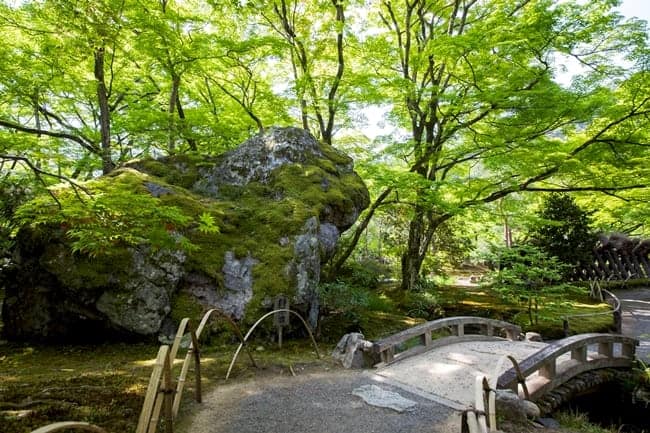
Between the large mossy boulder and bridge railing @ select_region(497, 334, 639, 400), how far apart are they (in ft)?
12.1

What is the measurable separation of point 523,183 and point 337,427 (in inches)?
398

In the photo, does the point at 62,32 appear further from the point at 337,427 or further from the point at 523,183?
the point at 523,183

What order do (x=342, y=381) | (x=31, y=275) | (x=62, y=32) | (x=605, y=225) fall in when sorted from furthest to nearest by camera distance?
(x=605, y=225) < (x=31, y=275) < (x=342, y=381) < (x=62, y=32)

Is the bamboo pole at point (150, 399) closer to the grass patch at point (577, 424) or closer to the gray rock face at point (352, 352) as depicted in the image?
the gray rock face at point (352, 352)

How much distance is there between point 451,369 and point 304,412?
278cm

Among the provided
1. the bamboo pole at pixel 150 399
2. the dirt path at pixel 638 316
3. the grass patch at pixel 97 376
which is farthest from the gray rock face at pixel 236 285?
the dirt path at pixel 638 316

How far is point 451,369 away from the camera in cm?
579

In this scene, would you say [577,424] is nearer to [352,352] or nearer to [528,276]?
[352,352]

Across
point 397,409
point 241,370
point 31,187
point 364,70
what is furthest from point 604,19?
point 31,187

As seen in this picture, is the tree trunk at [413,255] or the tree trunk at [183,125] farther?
the tree trunk at [413,255]

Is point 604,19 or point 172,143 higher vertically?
point 604,19

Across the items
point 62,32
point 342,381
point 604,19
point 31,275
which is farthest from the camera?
point 604,19

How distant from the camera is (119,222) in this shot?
13.6ft

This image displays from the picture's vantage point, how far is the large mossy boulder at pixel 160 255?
4422 millimetres
